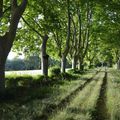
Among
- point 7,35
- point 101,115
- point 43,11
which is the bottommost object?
point 101,115

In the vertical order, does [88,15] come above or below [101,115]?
above

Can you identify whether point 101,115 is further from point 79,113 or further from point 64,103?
point 64,103

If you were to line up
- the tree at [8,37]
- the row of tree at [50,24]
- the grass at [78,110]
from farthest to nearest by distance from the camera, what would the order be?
the row of tree at [50,24] → the tree at [8,37] → the grass at [78,110]

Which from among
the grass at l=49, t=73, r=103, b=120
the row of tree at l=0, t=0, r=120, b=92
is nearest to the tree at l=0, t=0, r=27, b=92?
the row of tree at l=0, t=0, r=120, b=92

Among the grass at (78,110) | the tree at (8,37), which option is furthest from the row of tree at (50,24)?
the grass at (78,110)

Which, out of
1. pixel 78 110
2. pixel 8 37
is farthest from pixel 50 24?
pixel 78 110

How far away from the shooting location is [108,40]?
181 ft

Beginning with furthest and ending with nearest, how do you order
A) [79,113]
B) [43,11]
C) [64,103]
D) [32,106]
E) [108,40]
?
[108,40], [43,11], [64,103], [32,106], [79,113]

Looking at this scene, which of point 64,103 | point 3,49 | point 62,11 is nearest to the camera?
point 64,103

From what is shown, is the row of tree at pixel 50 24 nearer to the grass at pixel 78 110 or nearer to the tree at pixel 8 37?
the tree at pixel 8 37

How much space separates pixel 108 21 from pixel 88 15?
19.0 ft

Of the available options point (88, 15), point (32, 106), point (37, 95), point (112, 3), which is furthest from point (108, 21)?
point (32, 106)

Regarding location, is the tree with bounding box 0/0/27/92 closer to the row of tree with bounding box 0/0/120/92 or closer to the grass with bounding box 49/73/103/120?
the row of tree with bounding box 0/0/120/92

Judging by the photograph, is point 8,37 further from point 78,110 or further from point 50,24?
point 50,24
